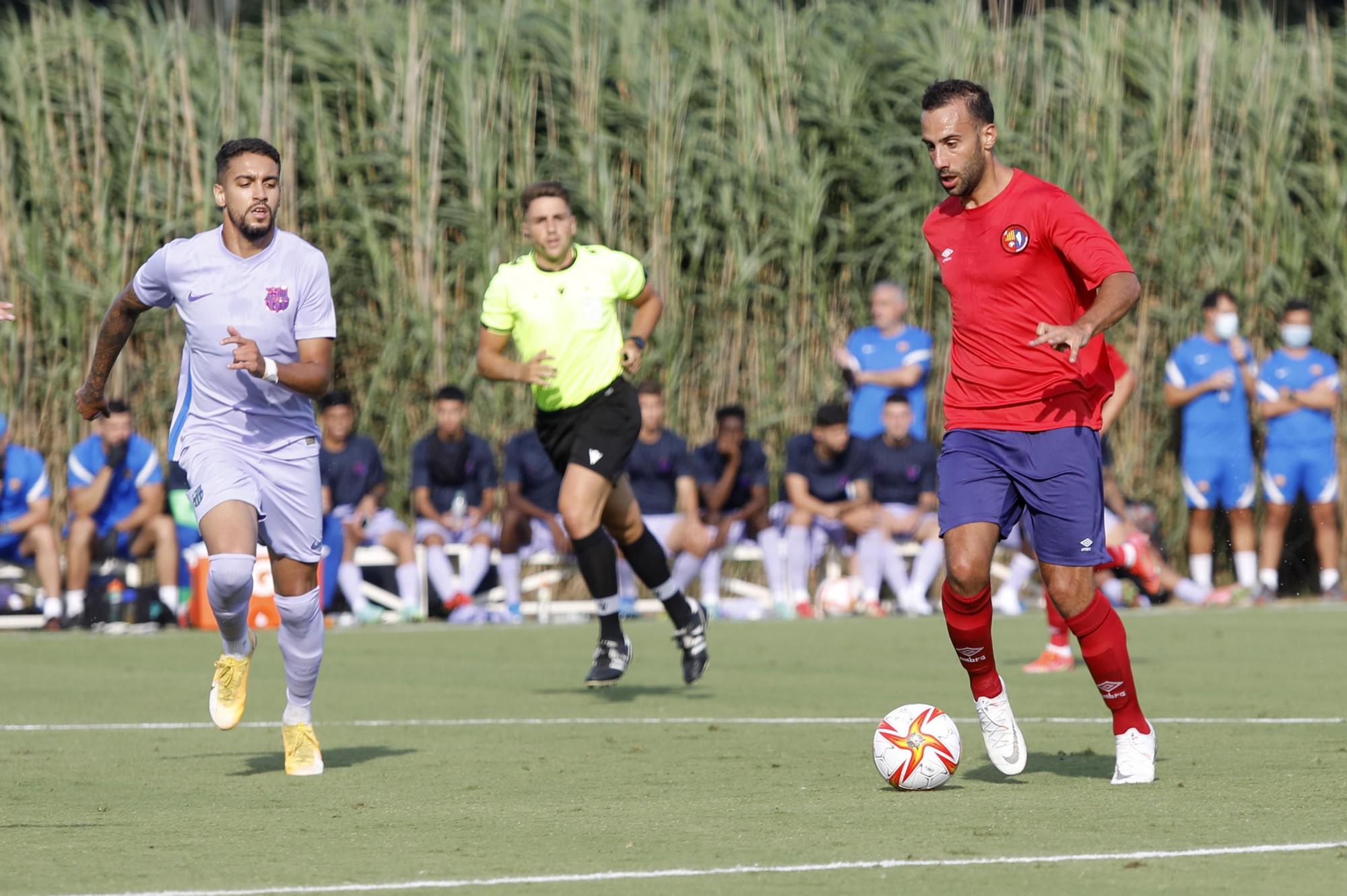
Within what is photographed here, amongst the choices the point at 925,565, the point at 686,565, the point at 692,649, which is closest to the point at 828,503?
the point at 925,565

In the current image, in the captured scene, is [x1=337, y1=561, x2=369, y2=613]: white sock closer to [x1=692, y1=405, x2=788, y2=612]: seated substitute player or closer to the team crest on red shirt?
[x1=692, y1=405, x2=788, y2=612]: seated substitute player

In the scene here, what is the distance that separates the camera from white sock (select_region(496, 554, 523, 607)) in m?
16.9

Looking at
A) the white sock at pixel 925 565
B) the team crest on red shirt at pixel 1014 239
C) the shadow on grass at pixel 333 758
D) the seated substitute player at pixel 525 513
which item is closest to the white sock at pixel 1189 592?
the white sock at pixel 925 565

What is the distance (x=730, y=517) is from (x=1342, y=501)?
5.75 metres

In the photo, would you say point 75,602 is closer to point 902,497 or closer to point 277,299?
point 902,497

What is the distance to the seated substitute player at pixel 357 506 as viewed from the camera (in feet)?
54.8

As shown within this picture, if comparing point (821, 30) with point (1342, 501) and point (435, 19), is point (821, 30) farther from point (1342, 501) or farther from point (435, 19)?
point (1342, 501)

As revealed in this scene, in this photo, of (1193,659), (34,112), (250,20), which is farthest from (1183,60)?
(250,20)

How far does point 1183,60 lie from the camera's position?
1920 centimetres

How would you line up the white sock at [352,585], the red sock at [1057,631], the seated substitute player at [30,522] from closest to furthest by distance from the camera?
the red sock at [1057,631]
the seated substitute player at [30,522]
the white sock at [352,585]

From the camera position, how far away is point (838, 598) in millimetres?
17000

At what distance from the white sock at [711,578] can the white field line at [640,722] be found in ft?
24.0

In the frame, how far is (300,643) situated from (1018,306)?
9.87 feet

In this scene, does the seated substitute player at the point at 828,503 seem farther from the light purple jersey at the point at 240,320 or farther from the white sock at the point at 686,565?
the light purple jersey at the point at 240,320
